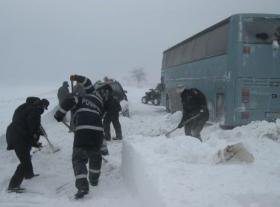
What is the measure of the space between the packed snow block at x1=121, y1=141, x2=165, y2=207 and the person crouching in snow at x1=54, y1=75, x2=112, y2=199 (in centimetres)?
59

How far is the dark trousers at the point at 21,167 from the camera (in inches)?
330

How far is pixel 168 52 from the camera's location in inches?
971

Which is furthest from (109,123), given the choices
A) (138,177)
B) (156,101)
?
(156,101)

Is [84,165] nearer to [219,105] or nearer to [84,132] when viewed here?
[84,132]

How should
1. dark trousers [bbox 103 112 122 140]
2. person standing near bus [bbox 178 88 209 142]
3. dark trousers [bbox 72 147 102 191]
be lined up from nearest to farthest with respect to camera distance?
dark trousers [bbox 72 147 102 191]
person standing near bus [bbox 178 88 209 142]
dark trousers [bbox 103 112 122 140]

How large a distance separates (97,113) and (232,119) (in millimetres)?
6891

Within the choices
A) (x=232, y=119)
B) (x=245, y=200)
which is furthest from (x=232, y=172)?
(x=232, y=119)

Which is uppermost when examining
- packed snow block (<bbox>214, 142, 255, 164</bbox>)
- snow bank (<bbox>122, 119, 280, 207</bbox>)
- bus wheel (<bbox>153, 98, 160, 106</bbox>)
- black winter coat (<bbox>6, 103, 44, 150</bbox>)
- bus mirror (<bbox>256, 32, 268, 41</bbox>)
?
bus mirror (<bbox>256, 32, 268, 41</bbox>)

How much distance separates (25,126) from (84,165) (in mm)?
1451

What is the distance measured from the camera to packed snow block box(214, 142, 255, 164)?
7.14 meters

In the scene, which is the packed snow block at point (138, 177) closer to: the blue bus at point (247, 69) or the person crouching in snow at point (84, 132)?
the person crouching in snow at point (84, 132)

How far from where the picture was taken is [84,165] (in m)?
7.91

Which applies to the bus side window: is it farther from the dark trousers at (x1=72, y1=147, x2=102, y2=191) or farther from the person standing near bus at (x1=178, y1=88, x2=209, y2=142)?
the dark trousers at (x1=72, y1=147, x2=102, y2=191)

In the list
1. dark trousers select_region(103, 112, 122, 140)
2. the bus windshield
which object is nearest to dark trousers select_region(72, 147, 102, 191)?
dark trousers select_region(103, 112, 122, 140)
